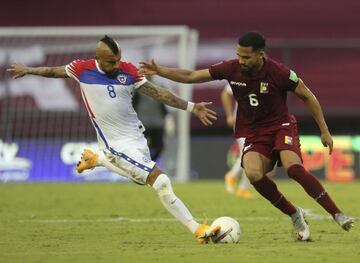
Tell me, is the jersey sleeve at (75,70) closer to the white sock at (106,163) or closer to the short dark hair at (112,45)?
the short dark hair at (112,45)

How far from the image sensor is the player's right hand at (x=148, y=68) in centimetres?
948

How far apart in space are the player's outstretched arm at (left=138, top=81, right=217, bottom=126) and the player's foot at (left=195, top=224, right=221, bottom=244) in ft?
3.08

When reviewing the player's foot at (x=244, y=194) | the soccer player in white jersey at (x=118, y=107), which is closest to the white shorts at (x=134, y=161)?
the soccer player in white jersey at (x=118, y=107)

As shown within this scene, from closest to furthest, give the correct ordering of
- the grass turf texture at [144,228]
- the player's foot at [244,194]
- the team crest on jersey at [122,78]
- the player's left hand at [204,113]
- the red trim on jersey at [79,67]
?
the grass turf texture at [144,228] < the player's left hand at [204,113] < the team crest on jersey at [122,78] < the red trim on jersey at [79,67] < the player's foot at [244,194]

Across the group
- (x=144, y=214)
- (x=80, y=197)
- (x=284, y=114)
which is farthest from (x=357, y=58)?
(x=284, y=114)

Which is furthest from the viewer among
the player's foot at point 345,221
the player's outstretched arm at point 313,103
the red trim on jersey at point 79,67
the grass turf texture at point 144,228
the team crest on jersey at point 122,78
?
the red trim on jersey at point 79,67

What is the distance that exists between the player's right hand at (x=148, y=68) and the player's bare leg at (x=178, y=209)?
2.99 feet

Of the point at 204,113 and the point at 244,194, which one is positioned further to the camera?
the point at 244,194

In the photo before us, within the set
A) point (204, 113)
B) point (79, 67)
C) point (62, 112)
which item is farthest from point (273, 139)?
point (62, 112)

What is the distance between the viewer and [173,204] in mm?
9359

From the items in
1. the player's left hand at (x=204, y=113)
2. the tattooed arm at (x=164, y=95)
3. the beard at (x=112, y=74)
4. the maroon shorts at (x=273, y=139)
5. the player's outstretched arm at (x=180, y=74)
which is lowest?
the maroon shorts at (x=273, y=139)

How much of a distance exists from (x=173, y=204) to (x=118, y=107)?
42.9 inches

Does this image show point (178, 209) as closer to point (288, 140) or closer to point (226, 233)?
point (226, 233)

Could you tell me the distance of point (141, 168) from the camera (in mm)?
9477
